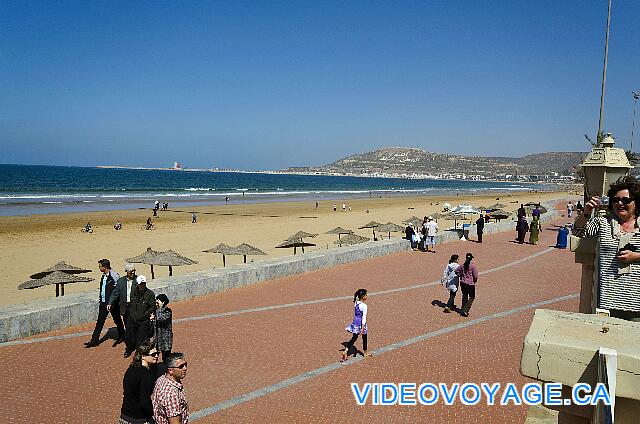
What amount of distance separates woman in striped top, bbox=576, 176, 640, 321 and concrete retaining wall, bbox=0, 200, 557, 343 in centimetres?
956

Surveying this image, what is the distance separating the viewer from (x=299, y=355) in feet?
29.6

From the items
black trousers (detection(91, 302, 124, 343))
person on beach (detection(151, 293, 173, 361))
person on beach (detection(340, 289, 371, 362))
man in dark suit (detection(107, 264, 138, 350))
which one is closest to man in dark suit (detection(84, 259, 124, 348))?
black trousers (detection(91, 302, 124, 343))

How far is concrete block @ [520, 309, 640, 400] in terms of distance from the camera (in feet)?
6.70

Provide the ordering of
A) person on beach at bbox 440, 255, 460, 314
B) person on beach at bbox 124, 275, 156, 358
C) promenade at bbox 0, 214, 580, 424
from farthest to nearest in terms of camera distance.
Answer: person on beach at bbox 440, 255, 460, 314 → person on beach at bbox 124, 275, 156, 358 → promenade at bbox 0, 214, 580, 424

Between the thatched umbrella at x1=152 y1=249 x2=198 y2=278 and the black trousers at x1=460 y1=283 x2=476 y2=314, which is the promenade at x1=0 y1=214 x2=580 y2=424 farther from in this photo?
the thatched umbrella at x1=152 y1=249 x2=198 y2=278

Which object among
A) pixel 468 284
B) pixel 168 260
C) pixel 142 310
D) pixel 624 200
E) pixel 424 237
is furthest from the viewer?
pixel 424 237

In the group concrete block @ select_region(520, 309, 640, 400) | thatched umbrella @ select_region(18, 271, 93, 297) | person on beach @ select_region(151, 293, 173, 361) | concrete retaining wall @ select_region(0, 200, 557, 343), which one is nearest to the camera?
concrete block @ select_region(520, 309, 640, 400)

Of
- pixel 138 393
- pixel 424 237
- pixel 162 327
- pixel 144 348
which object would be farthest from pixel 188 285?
pixel 424 237

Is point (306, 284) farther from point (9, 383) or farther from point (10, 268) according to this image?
point (10, 268)

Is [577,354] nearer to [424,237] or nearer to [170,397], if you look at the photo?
[170,397]

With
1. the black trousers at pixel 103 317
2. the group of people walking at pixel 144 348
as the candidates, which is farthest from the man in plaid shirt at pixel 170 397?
the black trousers at pixel 103 317

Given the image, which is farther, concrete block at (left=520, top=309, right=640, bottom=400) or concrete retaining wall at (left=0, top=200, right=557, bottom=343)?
concrete retaining wall at (left=0, top=200, right=557, bottom=343)

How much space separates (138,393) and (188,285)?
7349mm

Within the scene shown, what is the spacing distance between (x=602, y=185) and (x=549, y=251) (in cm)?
1843
